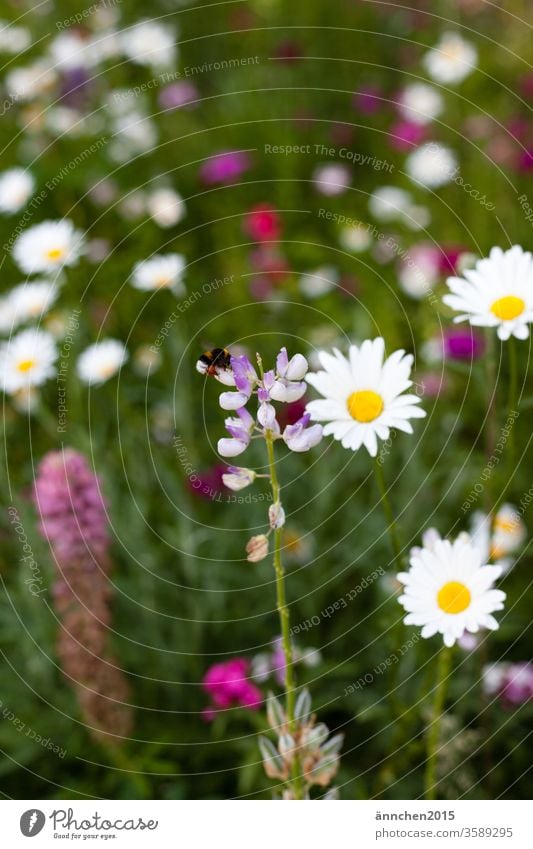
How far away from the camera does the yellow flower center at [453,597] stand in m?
0.87

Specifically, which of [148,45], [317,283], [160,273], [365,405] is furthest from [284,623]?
[148,45]

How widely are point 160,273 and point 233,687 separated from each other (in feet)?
2.58

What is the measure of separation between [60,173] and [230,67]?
0.82m

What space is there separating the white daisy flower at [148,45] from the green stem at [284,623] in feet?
5.76

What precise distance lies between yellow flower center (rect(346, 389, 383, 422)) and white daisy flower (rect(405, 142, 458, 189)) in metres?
1.36

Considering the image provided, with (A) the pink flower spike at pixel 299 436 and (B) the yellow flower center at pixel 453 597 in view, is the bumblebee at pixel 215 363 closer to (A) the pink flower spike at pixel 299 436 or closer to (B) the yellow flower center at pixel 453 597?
(A) the pink flower spike at pixel 299 436

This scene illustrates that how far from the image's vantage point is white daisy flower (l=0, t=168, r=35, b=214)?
1914mm

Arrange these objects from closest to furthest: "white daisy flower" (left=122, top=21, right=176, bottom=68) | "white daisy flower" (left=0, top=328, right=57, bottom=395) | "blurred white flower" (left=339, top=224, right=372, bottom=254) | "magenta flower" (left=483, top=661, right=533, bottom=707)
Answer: "magenta flower" (left=483, top=661, right=533, bottom=707) < "white daisy flower" (left=0, top=328, right=57, bottom=395) < "blurred white flower" (left=339, top=224, right=372, bottom=254) < "white daisy flower" (left=122, top=21, right=176, bottom=68)

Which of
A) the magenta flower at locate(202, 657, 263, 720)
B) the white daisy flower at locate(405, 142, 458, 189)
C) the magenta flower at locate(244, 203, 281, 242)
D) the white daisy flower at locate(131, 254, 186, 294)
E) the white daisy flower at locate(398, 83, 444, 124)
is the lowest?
the magenta flower at locate(202, 657, 263, 720)

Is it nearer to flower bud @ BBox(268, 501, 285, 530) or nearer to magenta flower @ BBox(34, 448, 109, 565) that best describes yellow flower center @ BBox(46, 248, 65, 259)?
magenta flower @ BBox(34, 448, 109, 565)

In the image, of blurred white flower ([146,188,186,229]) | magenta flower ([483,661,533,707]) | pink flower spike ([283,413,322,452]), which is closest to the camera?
pink flower spike ([283,413,322,452])

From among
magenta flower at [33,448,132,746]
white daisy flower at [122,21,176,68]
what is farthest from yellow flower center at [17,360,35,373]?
white daisy flower at [122,21,176,68]

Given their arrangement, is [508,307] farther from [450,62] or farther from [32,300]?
[450,62]
